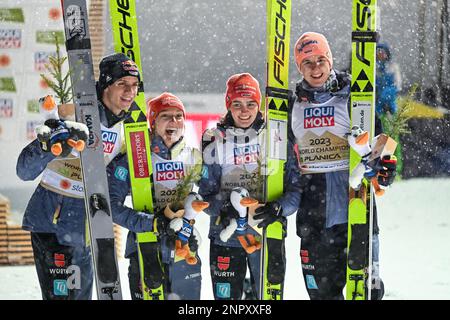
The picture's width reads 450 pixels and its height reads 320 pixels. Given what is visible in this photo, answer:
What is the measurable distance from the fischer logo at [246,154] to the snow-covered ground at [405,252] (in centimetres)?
129


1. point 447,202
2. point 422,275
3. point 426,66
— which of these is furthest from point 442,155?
point 422,275

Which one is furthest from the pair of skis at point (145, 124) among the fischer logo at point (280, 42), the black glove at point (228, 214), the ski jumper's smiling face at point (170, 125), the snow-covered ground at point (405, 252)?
the snow-covered ground at point (405, 252)

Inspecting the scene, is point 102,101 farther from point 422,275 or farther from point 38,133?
point 422,275

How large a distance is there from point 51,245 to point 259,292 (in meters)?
1.23

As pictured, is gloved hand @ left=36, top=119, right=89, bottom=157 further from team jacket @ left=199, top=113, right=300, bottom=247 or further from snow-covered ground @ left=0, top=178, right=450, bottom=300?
snow-covered ground @ left=0, top=178, right=450, bottom=300

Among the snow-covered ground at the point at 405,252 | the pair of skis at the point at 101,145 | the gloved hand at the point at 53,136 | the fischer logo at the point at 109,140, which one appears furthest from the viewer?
the snow-covered ground at the point at 405,252

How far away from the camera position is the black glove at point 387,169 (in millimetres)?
4227

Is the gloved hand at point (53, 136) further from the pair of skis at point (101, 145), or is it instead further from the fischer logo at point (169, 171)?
the fischer logo at point (169, 171)

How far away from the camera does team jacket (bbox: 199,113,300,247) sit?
439 cm

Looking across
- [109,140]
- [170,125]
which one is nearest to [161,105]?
[170,125]

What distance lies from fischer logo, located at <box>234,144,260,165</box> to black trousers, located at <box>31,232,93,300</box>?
103cm

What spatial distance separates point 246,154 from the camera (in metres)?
4.41

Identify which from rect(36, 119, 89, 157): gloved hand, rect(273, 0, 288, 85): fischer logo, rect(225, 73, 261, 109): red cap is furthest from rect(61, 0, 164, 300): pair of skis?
rect(273, 0, 288, 85): fischer logo

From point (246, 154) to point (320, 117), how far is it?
1.54 ft
